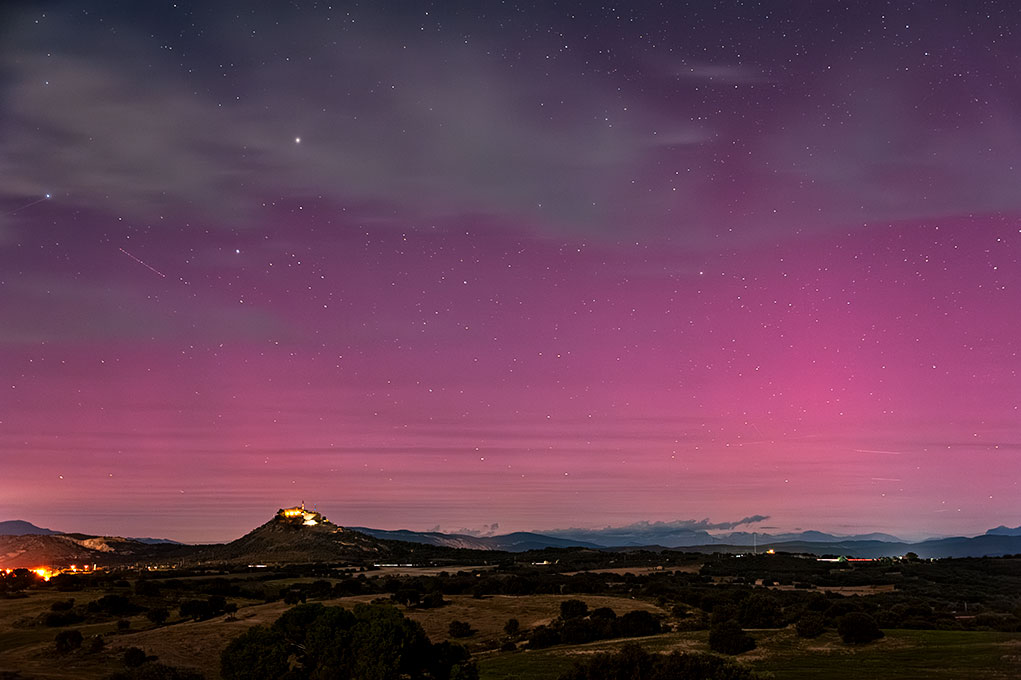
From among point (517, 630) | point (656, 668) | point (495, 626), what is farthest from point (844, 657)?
point (495, 626)

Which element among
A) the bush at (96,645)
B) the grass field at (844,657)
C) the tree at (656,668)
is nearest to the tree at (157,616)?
the bush at (96,645)

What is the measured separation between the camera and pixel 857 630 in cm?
4247

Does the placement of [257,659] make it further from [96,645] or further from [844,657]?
[844,657]

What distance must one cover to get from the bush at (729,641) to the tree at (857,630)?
4.59 m

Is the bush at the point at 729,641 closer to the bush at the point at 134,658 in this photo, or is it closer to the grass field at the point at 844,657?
the grass field at the point at 844,657

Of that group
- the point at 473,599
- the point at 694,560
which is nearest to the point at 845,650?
the point at 473,599

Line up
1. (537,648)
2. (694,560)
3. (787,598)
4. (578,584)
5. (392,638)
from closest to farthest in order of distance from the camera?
1. (392,638)
2. (537,648)
3. (787,598)
4. (578,584)
5. (694,560)

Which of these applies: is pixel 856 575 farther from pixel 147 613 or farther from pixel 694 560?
pixel 147 613

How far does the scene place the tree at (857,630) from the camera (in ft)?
139

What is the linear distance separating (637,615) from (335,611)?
955 inches

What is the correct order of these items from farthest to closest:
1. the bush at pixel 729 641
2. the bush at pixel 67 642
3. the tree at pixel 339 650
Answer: the bush at pixel 67 642 < the bush at pixel 729 641 < the tree at pixel 339 650

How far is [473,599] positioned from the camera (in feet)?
239

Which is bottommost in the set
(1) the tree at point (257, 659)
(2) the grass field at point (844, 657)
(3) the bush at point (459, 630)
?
(3) the bush at point (459, 630)

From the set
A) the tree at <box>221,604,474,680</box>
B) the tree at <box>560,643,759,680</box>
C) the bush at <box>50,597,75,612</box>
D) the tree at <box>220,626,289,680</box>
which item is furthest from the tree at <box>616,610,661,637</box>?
the bush at <box>50,597,75,612</box>
